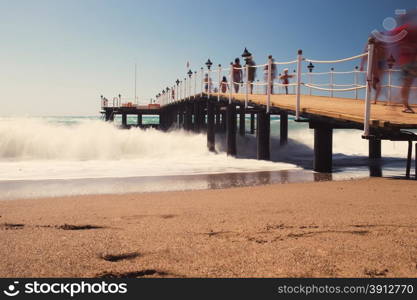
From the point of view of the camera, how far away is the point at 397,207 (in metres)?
4.41

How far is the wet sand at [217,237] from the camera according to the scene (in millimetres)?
2516

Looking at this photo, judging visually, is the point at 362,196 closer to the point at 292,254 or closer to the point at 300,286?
the point at 292,254

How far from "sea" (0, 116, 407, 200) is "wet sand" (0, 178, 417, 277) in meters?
2.23

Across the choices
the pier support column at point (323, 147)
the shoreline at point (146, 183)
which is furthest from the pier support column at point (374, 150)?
the pier support column at point (323, 147)

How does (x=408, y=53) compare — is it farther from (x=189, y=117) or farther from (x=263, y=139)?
(x=189, y=117)

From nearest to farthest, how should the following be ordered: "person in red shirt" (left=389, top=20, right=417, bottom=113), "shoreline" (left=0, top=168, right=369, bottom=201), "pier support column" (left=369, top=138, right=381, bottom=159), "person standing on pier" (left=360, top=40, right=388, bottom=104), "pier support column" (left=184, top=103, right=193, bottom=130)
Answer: "person in red shirt" (left=389, top=20, right=417, bottom=113) < "person standing on pier" (left=360, top=40, right=388, bottom=104) < "shoreline" (left=0, top=168, right=369, bottom=201) < "pier support column" (left=369, top=138, right=381, bottom=159) < "pier support column" (left=184, top=103, right=193, bottom=130)

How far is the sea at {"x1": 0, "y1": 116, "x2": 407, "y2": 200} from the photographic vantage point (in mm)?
7867

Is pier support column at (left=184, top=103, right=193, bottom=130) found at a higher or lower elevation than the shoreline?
higher

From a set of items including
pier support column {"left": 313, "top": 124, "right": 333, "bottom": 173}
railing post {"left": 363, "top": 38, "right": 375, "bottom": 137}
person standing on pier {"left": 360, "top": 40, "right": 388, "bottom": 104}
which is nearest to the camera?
railing post {"left": 363, "top": 38, "right": 375, "bottom": 137}

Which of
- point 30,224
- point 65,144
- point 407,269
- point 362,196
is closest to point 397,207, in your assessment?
point 362,196

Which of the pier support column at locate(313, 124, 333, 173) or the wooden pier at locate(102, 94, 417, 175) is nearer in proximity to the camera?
the wooden pier at locate(102, 94, 417, 175)

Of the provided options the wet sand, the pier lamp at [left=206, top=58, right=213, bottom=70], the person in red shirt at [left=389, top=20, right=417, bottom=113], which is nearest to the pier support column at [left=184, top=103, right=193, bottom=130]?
the pier lamp at [left=206, top=58, right=213, bottom=70]

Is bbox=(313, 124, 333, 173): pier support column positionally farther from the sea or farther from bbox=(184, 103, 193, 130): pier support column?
bbox=(184, 103, 193, 130): pier support column
